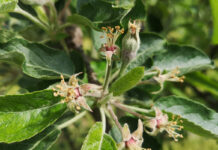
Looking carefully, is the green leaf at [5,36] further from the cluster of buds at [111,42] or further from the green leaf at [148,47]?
the green leaf at [148,47]

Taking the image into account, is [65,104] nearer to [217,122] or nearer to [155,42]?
[155,42]

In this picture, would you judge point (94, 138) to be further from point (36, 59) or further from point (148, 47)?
point (148, 47)

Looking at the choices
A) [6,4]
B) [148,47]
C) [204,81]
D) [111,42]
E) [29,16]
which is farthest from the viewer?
[204,81]

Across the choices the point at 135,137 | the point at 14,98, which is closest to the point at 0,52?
the point at 14,98


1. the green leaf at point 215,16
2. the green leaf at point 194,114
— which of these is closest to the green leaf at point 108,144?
the green leaf at point 194,114

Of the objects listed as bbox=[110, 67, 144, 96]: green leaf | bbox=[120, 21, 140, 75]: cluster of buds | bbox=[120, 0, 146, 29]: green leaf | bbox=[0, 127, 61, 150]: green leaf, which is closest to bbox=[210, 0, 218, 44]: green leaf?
bbox=[120, 0, 146, 29]: green leaf

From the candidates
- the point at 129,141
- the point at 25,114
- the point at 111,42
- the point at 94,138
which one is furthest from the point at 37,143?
the point at 111,42
